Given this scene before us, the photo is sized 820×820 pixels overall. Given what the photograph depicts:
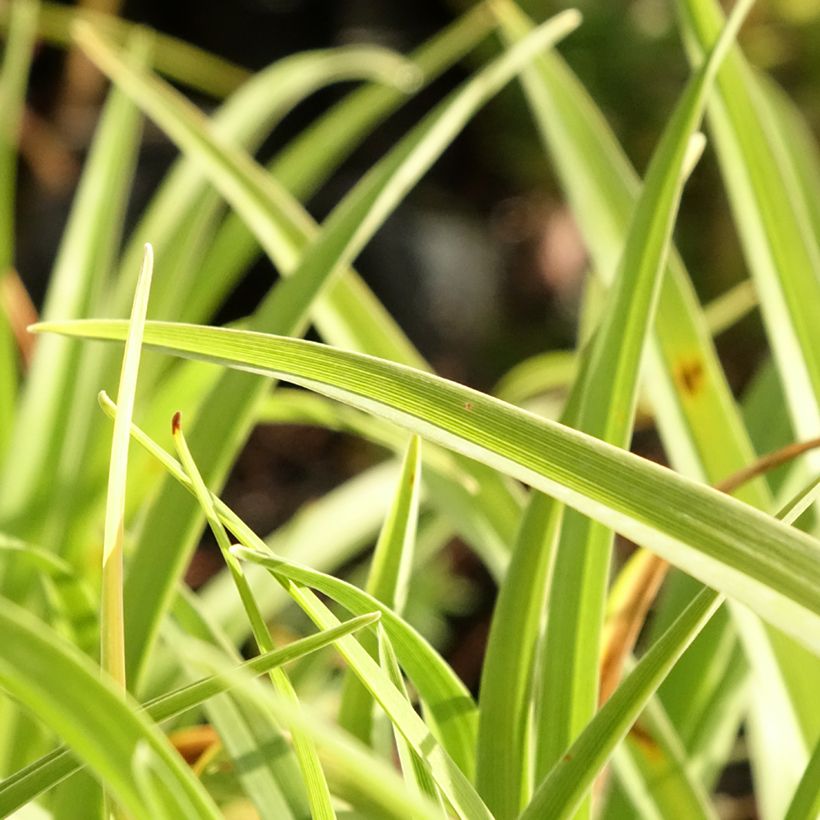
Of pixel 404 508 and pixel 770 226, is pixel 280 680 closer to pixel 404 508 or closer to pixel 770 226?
pixel 404 508

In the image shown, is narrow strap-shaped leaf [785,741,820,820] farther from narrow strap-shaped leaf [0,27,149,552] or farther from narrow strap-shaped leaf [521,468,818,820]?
narrow strap-shaped leaf [0,27,149,552]

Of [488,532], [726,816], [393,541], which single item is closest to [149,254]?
[393,541]

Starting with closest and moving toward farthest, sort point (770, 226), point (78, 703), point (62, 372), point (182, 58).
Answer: point (78, 703) < point (770, 226) < point (62, 372) < point (182, 58)

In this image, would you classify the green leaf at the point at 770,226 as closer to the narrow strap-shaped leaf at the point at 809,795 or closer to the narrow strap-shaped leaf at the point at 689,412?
the narrow strap-shaped leaf at the point at 689,412

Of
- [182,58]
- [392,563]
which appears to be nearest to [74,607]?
[392,563]

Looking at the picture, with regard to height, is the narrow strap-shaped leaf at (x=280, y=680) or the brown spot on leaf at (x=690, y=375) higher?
the brown spot on leaf at (x=690, y=375)

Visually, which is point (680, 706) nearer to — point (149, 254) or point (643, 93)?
point (149, 254)

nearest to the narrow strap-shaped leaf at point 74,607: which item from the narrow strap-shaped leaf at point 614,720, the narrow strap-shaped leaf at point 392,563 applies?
the narrow strap-shaped leaf at point 392,563
